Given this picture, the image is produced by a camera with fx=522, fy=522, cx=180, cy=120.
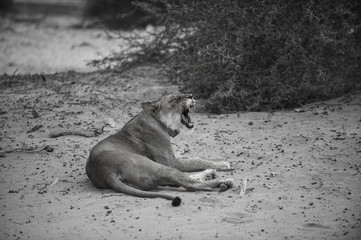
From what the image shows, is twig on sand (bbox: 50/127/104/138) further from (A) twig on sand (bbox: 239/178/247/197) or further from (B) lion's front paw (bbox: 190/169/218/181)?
(A) twig on sand (bbox: 239/178/247/197)

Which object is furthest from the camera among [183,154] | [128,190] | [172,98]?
[183,154]

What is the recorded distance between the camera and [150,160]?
5.61 metres

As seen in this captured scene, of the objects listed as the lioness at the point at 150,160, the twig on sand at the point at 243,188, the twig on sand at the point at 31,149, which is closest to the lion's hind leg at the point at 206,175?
the lioness at the point at 150,160

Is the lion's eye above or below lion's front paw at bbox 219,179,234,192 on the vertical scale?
above

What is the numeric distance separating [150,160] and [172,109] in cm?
106

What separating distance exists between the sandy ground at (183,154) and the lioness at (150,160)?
154 millimetres

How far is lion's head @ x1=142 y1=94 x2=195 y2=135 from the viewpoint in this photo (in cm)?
643

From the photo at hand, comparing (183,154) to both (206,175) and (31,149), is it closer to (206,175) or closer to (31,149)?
(206,175)

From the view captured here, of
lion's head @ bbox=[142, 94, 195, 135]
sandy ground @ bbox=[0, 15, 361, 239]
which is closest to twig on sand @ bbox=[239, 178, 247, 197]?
sandy ground @ bbox=[0, 15, 361, 239]

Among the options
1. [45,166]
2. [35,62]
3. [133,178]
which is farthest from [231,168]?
[35,62]

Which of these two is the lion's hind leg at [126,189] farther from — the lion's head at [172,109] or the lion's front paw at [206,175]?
the lion's head at [172,109]

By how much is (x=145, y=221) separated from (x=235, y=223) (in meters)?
0.81

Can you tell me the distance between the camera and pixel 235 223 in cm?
463

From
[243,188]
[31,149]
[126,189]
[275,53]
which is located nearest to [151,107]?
[126,189]
